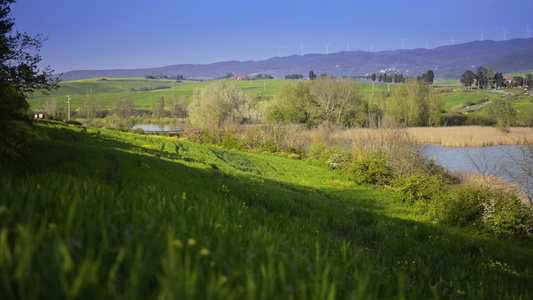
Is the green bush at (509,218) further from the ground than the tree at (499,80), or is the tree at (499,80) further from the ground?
the tree at (499,80)

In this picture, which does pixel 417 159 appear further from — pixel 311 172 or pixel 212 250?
pixel 212 250

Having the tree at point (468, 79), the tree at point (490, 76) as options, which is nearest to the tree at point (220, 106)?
the tree at point (490, 76)

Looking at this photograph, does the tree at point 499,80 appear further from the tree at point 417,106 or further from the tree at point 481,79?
the tree at point 417,106

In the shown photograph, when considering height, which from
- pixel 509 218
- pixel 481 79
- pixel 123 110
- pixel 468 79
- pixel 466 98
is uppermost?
pixel 468 79

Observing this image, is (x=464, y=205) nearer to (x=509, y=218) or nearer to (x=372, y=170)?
(x=509, y=218)

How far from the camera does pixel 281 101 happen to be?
74688 mm

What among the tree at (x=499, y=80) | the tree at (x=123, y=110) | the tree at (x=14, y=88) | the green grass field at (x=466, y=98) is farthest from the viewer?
the tree at (x=499, y=80)

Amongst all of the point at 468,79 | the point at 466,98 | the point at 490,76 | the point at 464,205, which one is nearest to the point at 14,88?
the point at 464,205

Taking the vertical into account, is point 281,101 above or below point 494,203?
above

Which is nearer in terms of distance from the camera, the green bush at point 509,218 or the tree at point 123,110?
the green bush at point 509,218

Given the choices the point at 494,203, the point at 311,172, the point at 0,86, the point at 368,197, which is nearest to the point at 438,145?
the point at 311,172

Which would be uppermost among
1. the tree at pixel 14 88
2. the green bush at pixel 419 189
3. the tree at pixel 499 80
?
the tree at pixel 499 80

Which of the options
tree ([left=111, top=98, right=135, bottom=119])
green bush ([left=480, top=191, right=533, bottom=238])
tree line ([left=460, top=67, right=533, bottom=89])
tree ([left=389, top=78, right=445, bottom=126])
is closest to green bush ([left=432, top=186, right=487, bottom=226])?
green bush ([left=480, top=191, right=533, bottom=238])

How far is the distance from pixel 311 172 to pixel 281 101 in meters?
45.4
